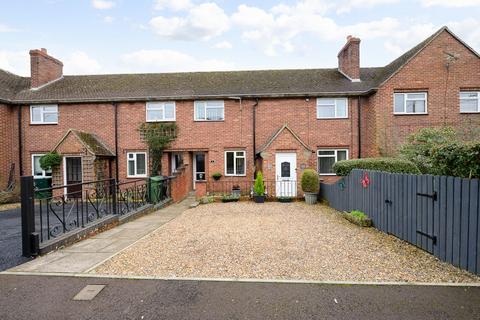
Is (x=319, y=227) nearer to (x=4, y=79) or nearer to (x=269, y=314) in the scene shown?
(x=269, y=314)

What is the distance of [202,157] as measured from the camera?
17438 millimetres

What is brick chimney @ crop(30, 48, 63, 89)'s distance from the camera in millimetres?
16938

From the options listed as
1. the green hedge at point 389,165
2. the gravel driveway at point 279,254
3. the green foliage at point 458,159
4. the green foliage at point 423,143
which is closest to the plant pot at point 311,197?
the green hedge at point 389,165

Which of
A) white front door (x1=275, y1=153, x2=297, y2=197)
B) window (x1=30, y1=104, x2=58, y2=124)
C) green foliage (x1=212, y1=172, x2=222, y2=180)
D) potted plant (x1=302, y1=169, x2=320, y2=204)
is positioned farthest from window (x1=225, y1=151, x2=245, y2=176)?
window (x1=30, y1=104, x2=58, y2=124)

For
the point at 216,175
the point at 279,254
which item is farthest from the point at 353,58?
the point at 279,254

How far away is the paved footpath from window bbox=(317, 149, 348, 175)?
40.0 feet

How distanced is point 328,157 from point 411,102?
16.1 ft

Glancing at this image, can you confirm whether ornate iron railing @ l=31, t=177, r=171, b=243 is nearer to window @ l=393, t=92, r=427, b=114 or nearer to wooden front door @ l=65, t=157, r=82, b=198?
wooden front door @ l=65, t=157, r=82, b=198

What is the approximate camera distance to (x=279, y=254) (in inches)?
218

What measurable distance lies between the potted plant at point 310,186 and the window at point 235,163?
4.33m

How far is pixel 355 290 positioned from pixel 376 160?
315 inches

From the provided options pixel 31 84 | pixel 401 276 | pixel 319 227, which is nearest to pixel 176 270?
pixel 401 276

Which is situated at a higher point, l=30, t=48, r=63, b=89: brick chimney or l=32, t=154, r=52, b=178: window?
l=30, t=48, r=63, b=89: brick chimney

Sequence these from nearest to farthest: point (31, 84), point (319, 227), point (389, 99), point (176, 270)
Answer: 1. point (176, 270)
2. point (319, 227)
3. point (389, 99)
4. point (31, 84)
